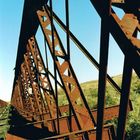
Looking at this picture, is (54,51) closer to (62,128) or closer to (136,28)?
(62,128)

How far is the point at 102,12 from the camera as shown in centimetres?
282

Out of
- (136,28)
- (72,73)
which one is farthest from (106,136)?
(136,28)

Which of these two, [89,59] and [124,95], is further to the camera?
[89,59]

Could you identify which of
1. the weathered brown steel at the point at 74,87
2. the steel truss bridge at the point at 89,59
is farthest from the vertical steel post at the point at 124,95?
the weathered brown steel at the point at 74,87

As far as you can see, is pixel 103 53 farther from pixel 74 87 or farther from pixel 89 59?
pixel 89 59

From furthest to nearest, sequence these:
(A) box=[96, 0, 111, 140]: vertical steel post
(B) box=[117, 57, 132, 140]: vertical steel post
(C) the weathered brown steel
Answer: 1. (C) the weathered brown steel
2. (A) box=[96, 0, 111, 140]: vertical steel post
3. (B) box=[117, 57, 132, 140]: vertical steel post

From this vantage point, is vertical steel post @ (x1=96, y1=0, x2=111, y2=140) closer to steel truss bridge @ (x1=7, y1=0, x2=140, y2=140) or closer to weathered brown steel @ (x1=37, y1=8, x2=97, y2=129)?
steel truss bridge @ (x1=7, y1=0, x2=140, y2=140)

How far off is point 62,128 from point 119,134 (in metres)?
3.89

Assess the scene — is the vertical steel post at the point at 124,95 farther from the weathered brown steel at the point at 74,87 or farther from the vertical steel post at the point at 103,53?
the weathered brown steel at the point at 74,87

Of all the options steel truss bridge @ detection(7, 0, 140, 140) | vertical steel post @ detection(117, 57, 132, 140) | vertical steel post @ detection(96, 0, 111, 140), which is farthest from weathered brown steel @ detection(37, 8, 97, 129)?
vertical steel post @ detection(117, 57, 132, 140)

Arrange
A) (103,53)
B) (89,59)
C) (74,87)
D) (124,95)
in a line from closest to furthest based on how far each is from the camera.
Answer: (124,95)
(103,53)
(74,87)
(89,59)

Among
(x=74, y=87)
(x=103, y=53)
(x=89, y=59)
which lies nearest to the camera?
(x=103, y=53)

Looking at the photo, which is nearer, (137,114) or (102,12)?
(102,12)

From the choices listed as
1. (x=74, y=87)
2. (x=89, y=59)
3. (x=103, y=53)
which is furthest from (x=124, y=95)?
(x=89, y=59)
